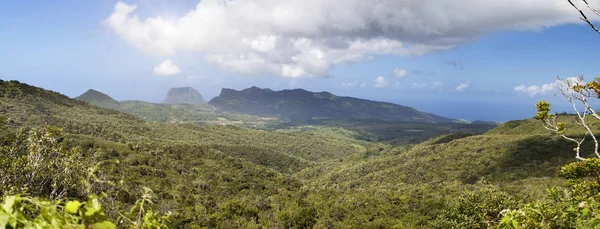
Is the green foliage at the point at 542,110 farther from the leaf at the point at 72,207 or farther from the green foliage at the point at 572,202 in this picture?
the leaf at the point at 72,207

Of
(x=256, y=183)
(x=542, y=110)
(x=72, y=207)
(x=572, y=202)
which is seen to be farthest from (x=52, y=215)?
(x=256, y=183)

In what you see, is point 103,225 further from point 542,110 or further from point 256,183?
point 256,183

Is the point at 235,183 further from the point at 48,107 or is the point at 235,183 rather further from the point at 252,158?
the point at 48,107

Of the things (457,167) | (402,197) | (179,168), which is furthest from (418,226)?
(457,167)

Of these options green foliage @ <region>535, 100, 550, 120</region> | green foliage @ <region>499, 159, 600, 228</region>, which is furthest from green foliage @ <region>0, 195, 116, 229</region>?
green foliage @ <region>535, 100, 550, 120</region>

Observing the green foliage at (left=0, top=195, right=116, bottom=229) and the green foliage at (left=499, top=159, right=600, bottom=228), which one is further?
the green foliage at (left=499, top=159, right=600, bottom=228)

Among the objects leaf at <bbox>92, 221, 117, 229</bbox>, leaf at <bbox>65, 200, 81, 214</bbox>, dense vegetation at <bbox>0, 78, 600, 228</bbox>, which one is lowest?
dense vegetation at <bbox>0, 78, 600, 228</bbox>

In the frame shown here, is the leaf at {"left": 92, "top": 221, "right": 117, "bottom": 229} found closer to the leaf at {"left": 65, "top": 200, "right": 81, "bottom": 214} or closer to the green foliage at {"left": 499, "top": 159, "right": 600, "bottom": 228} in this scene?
the leaf at {"left": 65, "top": 200, "right": 81, "bottom": 214}

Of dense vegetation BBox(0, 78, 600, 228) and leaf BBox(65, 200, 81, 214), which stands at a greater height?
leaf BBox(65, 200, 81, 214)
